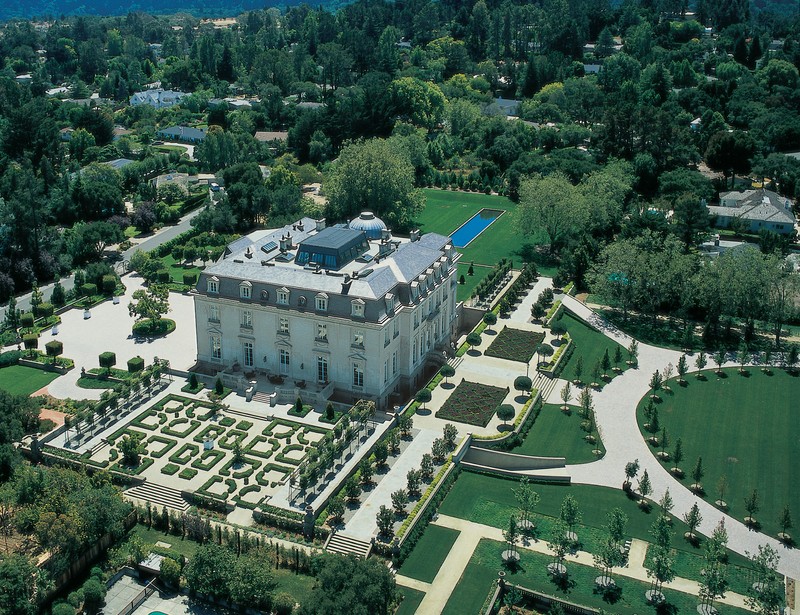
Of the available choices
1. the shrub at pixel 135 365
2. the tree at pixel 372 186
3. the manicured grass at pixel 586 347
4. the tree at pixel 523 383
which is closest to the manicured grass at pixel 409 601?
the tree at pixel 523 383

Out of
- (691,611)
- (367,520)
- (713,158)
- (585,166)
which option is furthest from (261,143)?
(691,611)

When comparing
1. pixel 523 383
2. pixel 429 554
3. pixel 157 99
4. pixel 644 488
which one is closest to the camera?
pixel 429 554

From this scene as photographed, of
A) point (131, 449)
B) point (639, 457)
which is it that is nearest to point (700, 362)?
point (639, 457)

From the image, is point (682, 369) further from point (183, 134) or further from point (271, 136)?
point (183, 134)

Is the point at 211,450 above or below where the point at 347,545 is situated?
above

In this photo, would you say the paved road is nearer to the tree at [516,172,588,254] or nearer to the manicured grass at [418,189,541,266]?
the manicured grass at [418,189,541,266]

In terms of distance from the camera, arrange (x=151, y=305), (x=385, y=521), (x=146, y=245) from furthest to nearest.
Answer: (x=146, y=245) → (x=151, y=305) → (x=385, y=521)

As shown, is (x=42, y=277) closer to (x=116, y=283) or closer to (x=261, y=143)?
(x=116, y=283)
